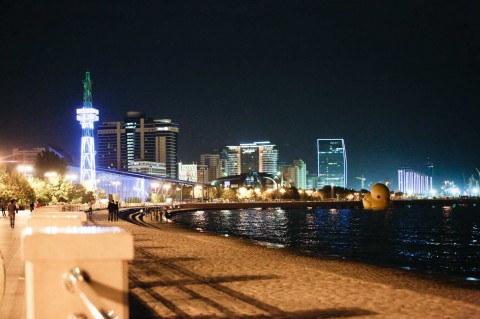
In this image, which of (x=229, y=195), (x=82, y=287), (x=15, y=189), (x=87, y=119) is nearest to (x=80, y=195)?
(x=87, y=119)

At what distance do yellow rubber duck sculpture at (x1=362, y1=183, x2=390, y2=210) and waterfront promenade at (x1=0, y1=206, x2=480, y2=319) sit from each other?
1.75m

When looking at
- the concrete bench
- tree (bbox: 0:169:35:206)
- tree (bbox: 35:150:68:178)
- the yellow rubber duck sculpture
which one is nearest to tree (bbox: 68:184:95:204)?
tree (bbox: 35:150:68:178)

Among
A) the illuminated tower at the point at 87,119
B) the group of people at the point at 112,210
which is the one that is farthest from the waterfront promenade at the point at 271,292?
the illuminated tower at the point at 87,119

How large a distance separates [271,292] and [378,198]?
17.8 feet

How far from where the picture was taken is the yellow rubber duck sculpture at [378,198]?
50.1 feet

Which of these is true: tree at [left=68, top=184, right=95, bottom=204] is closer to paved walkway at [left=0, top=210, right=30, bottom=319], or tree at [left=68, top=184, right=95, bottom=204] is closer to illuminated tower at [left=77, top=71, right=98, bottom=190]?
illuminated tower at [left=77, top=71, right=98, bottom=190]

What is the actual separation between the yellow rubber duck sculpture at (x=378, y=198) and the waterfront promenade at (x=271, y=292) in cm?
175

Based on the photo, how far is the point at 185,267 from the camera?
604 inches

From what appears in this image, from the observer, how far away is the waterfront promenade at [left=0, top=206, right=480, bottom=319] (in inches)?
353

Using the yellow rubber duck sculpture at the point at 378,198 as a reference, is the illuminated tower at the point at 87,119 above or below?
above

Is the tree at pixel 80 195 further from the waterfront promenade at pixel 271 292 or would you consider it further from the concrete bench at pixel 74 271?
the concrete bench at pixel 74 271

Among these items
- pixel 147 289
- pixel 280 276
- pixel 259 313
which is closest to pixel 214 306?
pixel 259 313

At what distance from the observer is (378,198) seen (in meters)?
15.4

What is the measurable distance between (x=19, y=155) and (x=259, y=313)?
532ft
